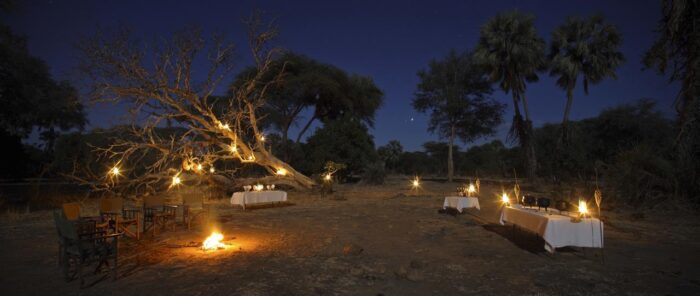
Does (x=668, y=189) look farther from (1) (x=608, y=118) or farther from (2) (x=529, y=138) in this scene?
(1) (x=608, y=118)

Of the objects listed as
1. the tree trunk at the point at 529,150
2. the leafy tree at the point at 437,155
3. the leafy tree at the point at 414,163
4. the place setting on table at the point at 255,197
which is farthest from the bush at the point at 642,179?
the leafy tree at the point at 414,163

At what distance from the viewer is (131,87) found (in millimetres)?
14430

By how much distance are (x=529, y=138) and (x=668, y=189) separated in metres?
11.9

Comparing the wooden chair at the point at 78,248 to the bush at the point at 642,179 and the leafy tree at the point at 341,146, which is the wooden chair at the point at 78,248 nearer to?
the bush at the point at 642,179

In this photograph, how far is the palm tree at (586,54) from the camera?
24875 mm

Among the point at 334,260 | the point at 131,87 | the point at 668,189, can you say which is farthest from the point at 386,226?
the point at 131,87

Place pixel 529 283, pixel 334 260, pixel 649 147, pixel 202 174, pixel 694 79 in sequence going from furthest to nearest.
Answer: pixel 202 174 < pixel 649 147 < pixel 694 79 < pixel 334 260 < pixel 529 283

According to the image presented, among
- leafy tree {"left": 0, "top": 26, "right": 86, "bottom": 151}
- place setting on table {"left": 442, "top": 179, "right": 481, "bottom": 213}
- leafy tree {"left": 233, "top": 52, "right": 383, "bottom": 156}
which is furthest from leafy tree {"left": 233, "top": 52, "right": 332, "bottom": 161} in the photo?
place setting on table {"left": 442, "top": 179, "right": 481, "bottom": 213}

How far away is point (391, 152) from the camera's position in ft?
182

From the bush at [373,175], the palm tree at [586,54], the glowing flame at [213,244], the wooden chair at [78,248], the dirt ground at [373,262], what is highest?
the palm tree at [586,54]

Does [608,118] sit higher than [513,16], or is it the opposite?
[513,16]

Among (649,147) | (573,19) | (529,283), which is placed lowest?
(529,283)

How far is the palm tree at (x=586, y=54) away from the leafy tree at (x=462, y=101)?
6.01m

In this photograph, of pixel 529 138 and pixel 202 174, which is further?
pixel 529 138
